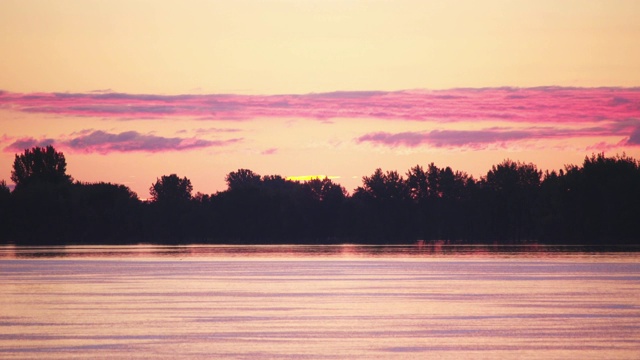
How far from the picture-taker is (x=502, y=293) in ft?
151

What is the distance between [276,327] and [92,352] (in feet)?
22.1

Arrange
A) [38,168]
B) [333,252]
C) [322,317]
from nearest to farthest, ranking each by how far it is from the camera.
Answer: [322,317]
[333,252]
[38,168]

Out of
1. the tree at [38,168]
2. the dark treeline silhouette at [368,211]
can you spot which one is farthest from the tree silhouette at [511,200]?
the tree at [38,168]

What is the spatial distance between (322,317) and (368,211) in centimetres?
15928

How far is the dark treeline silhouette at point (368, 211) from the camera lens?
148000 millimetres

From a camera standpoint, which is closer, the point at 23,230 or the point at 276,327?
the point at 276,327

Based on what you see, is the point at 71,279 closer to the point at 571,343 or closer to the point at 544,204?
the point at 571,343

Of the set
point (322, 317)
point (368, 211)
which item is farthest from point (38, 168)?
point (322, 317)

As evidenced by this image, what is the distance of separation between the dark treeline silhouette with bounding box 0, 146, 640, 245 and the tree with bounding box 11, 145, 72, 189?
155 millimetres

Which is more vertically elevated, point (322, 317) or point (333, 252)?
point (322, 317)

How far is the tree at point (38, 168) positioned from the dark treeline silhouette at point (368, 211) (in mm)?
155

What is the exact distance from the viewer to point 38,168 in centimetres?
17525

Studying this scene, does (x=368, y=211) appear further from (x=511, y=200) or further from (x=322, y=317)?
(x=322, y=317)

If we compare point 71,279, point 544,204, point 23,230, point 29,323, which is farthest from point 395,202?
point 29,323
